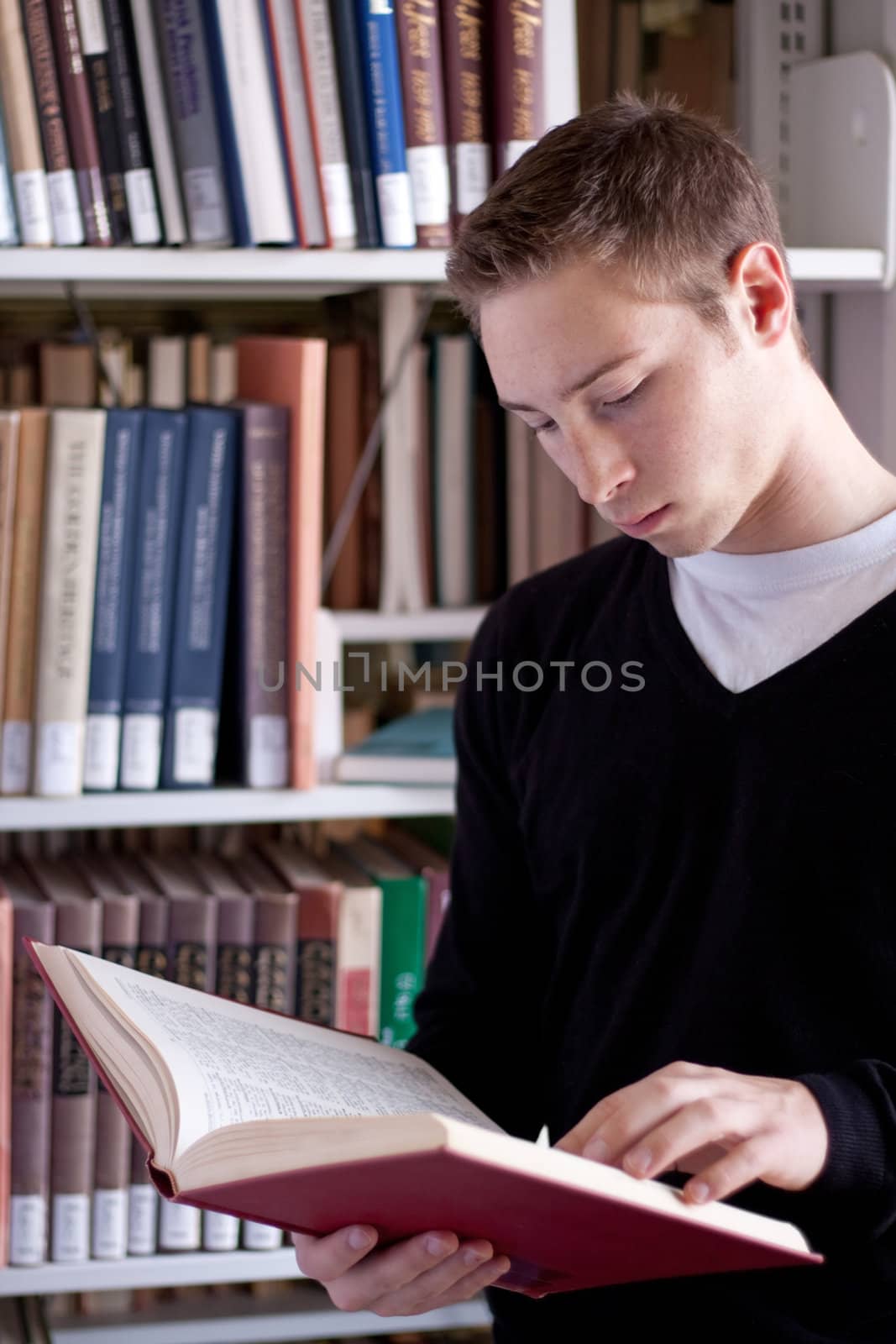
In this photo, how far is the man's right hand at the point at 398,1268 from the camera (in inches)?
25.5

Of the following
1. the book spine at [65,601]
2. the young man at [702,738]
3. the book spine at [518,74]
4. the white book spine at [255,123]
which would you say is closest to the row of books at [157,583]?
the book spine at [65,601]

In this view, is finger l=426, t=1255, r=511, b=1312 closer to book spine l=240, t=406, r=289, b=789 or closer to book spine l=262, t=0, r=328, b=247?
book spine l=240, t=406, r=289, b=789

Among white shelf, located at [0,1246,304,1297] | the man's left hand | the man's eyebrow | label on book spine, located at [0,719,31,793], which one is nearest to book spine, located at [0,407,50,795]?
label on book spine, located at [0,719,31,793]

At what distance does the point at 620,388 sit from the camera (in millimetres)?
737

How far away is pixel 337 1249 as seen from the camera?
66cm

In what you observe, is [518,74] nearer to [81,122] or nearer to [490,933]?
[81,122]

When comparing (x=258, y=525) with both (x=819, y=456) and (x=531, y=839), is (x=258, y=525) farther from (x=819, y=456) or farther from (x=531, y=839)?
(x=819, y=456)

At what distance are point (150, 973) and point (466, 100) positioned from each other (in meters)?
0.79

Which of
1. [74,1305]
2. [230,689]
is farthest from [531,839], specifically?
[74,1305]

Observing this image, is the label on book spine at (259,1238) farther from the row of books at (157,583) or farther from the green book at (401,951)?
the row of books at (157,583)

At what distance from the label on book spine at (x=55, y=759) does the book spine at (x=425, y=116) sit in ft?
1.64

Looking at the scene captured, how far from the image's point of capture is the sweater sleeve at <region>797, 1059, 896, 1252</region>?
66 cm

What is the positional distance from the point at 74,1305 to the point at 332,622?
76 centimetres

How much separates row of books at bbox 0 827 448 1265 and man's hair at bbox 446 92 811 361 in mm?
648
